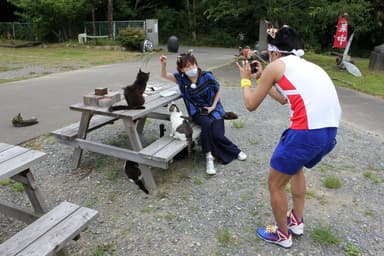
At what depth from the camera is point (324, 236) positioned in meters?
2.57

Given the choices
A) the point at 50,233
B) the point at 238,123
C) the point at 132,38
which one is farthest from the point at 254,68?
the point at 132,38

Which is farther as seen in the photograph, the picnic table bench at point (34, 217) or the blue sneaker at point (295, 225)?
the blue sneaker at point (295, 225)

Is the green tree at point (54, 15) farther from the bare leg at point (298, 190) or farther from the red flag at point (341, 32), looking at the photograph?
the bare leg at point (298, 190)

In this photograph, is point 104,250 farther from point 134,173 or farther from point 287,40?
point 287,40

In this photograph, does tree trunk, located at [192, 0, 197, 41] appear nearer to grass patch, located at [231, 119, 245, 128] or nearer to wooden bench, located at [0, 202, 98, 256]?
grass patch, located at [231, 119, 245, 128]

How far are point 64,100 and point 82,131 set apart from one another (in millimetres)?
3564

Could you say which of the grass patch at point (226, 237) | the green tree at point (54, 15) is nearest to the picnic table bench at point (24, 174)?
the grass patch at point (226, 237)

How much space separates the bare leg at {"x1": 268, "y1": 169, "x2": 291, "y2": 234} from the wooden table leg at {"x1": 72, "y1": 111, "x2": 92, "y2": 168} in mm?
2077

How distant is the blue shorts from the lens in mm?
2096

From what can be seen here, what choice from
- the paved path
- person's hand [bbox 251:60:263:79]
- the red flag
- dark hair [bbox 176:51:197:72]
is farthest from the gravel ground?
the red flag

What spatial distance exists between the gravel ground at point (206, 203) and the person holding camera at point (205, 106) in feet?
0.60

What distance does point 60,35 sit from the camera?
22.5 m

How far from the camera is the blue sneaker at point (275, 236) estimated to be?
247cm

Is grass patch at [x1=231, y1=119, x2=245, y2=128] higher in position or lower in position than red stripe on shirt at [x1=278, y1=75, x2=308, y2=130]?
lower
